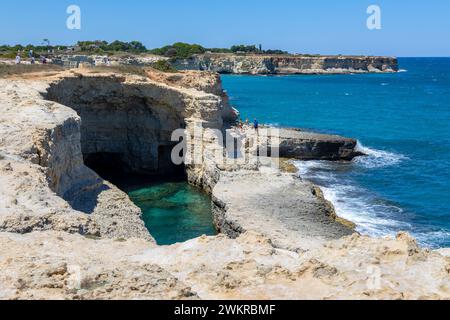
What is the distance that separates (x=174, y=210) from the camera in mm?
28625

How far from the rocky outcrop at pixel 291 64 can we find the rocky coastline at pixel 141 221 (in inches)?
3462

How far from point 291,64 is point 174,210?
133 meters

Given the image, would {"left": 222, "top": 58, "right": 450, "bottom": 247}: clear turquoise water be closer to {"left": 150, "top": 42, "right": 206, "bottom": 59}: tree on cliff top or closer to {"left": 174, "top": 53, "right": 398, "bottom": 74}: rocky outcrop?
{"left": 150, "top": 42, "right": 206, "bottom": 59}: tree on cliff top

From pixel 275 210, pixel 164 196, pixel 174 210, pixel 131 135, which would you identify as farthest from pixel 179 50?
pixel 275 210

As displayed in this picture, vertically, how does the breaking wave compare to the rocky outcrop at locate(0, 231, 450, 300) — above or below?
below

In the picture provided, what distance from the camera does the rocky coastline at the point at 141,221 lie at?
30.4ft

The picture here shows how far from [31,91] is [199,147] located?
11608 millimetres

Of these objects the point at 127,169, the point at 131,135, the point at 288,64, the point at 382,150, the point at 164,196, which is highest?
the point at 288,64

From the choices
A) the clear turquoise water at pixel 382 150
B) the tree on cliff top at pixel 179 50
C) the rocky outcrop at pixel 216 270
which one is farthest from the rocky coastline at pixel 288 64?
the rocky outcrop at pixel 216 270

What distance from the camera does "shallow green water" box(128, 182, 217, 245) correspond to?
2519 centimetres

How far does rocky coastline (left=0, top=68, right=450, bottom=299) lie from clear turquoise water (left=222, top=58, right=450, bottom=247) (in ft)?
11.3

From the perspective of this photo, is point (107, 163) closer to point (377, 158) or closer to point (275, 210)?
point (275, 210)

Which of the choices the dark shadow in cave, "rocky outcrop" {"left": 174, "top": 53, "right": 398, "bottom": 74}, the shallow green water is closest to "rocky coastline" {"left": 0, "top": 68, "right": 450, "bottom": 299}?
the dark shadow in cave
